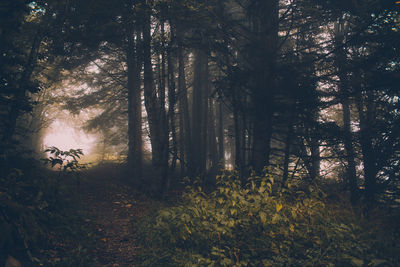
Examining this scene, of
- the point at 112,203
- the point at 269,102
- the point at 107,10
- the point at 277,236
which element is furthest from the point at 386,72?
the point at 112,203

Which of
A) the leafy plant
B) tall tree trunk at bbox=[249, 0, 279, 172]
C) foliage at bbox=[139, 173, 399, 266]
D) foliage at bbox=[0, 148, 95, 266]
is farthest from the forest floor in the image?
tall tree trunk at bbox=[249, 0, 279, 172]

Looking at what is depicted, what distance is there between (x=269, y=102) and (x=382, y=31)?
4.27m

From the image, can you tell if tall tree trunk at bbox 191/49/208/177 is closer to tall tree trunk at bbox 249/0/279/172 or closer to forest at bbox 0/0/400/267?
forest at bbox 0/0/400/267

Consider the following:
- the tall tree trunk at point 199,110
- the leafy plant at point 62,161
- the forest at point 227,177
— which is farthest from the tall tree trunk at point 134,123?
the leafy plant at point 62,161

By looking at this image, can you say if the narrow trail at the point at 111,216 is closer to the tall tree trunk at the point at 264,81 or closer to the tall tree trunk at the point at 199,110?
the tall tree trunk at the point at 264,81

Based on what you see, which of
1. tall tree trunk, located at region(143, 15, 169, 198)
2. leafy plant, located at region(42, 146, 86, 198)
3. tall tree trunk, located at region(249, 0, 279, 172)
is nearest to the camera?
leafy plant, located at region(42, 146, 86, 198)

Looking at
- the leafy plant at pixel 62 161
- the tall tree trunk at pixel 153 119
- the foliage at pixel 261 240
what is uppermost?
the tall tree trunk at pixel 153 119

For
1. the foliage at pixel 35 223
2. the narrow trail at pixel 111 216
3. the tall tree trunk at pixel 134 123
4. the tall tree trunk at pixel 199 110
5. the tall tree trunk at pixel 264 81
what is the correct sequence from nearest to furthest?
1. the foliage at pixel 35 223
2. the narrow trail at pixel 111 216
3. the tall tree trunk at pixel 264 81
4. the tall tree trunk at pixel 134 123
5. the tall tree trunk at pixel 199 110

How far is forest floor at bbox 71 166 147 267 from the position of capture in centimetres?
590

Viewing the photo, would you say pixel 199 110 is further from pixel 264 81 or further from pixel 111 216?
pixel 111 216

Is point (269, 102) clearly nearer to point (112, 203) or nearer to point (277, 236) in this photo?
point (277, 236)

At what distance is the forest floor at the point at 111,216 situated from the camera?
5.90 metres

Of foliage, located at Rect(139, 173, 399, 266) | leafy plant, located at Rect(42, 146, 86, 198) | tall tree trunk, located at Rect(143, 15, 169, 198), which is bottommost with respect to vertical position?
foliage, located at Rect(139, 173, 399, 266)

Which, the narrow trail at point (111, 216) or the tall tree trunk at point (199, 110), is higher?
the tall tree trunk at point (199, 110)
